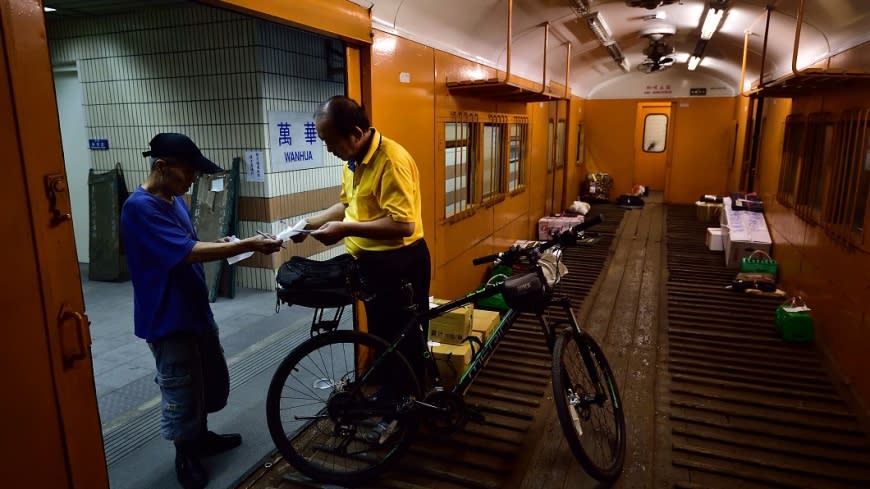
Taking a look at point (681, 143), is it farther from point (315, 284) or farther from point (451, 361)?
point (315, 284)

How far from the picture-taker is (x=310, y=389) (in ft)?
12.4

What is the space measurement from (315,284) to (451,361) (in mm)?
1410

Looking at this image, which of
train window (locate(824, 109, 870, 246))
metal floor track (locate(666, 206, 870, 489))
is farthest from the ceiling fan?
metal floor track (locate(666, 206, 870, 489))

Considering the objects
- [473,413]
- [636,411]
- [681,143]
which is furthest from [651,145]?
[473,413]

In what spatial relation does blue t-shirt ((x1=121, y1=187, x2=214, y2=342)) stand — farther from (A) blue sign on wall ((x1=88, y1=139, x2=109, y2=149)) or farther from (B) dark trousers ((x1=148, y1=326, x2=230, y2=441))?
(A) blue sign on wall ((x1=88, y1=139, x2=109, y2=149))

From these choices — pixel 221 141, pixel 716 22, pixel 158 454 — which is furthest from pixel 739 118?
pixel 158 454

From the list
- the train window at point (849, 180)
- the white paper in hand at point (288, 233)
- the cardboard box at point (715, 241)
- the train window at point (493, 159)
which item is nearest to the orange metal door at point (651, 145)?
the cardboard box at point (715, 241)

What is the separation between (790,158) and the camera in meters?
6.55

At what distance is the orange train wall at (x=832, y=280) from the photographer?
3617 millimetres

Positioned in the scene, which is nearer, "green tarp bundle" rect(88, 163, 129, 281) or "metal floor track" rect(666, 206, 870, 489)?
"metal floor track" rect(666, 206, 870, 489)

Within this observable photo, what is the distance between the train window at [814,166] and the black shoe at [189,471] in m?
5.36

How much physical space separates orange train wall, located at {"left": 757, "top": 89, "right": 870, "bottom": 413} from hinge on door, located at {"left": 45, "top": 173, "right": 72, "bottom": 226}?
14.8 feet

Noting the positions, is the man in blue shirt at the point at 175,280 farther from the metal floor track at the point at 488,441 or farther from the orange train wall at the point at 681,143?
the orange train wall at the point at 681,143

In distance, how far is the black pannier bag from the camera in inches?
101
